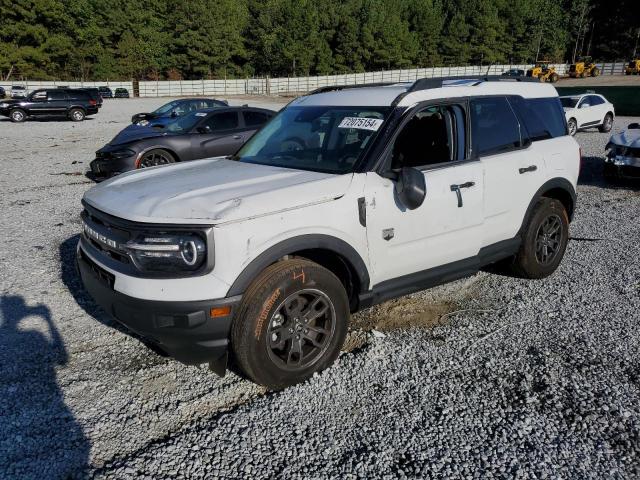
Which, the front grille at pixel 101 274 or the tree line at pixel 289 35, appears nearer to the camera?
the front grille at pixel 101 274

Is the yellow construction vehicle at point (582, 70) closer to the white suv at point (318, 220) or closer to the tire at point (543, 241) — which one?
the tire at point (543, 241)

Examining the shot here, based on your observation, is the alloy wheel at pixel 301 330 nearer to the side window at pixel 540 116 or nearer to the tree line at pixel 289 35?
the side window at pixel 540 116

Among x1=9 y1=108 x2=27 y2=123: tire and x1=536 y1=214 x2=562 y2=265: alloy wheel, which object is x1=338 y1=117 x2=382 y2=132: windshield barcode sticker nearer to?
x1=536 y1=214 x2=562 y2=265: alloy wheel

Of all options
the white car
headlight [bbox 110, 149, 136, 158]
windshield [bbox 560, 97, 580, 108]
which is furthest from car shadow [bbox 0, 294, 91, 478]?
windshield [bbox 560, 97, 580, 108]

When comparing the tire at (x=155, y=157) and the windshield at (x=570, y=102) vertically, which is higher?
the windshield at (x=570, y=102)

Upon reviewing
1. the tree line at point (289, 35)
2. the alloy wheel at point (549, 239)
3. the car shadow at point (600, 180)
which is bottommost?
the car shadow at point (600, 180)

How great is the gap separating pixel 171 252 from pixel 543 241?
3616mm

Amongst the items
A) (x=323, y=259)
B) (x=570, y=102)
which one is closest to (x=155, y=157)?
(x=323, y=259)

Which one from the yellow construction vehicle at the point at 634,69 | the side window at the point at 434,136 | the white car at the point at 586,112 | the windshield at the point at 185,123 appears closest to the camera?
the side window at the point at 434,136

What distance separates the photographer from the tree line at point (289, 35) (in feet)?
215

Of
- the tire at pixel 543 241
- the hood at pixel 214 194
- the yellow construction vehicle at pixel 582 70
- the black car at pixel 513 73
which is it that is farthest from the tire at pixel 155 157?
the yellow construction vehicle at pixel 582 70

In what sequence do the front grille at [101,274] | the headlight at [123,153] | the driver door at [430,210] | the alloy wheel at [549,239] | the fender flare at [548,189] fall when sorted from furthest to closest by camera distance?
the headlight at [123,153]
the alloy wheel at [549,239]
the fender flare at [548,189]
the driver door at [430,210]
the front grille at [101,274]

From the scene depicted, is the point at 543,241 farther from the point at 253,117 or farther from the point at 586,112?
the point at 586,112

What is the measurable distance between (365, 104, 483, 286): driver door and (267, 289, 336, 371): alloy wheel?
0.46m
